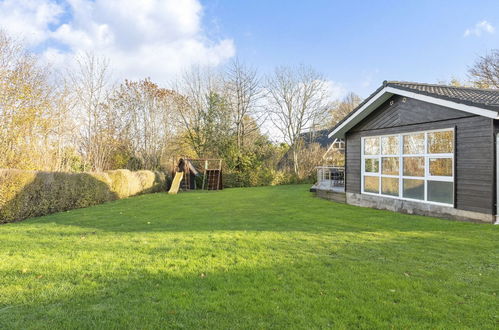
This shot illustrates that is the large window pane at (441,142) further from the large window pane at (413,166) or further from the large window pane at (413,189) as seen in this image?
the large window pane at (413,189)

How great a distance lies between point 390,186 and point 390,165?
73 cm

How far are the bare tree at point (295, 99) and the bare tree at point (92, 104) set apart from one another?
49.3 feet

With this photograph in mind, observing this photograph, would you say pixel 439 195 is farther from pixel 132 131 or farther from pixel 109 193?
pixel 132 131

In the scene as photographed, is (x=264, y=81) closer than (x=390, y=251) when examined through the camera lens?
No

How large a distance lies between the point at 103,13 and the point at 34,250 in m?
11.1

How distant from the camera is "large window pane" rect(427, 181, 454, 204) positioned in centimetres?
799

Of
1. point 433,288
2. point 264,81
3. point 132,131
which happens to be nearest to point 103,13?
point 132,131

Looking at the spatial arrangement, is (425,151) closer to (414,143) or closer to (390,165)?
(414,143)

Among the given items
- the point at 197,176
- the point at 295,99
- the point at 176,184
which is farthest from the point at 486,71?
the point at 176,184

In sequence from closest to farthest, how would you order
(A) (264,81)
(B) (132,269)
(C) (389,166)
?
1. (B) (132,269)
2. (C) (389,166)
3. (A) (264,81)

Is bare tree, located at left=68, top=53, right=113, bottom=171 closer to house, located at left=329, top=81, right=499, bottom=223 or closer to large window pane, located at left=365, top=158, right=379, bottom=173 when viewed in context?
house, located at left=329, top=81, right=499, bottom=223

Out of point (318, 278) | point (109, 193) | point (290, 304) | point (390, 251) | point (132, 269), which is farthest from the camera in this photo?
point (109, 193)

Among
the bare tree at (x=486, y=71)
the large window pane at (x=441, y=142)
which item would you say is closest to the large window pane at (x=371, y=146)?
the large window pane at (x=441, y=142)

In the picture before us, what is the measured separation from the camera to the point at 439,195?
8.33 metres
